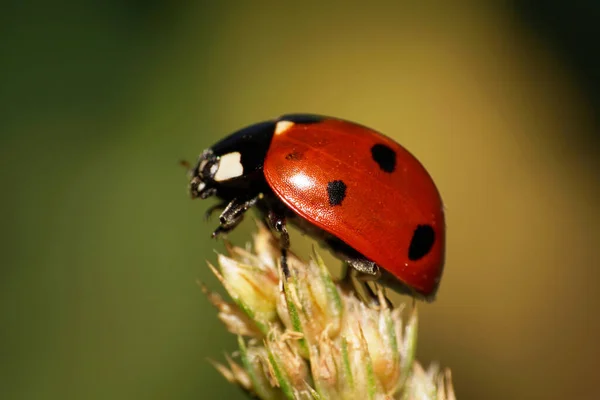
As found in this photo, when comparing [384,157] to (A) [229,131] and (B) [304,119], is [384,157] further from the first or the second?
(A) [229,131]

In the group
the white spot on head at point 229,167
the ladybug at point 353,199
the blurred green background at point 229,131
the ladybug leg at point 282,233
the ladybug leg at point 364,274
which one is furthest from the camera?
the blurred green background at point 229,131

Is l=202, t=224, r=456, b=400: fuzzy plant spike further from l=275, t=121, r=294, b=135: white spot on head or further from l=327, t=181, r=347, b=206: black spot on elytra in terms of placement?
l=275, t=121, r=294, b=135: white spot on head

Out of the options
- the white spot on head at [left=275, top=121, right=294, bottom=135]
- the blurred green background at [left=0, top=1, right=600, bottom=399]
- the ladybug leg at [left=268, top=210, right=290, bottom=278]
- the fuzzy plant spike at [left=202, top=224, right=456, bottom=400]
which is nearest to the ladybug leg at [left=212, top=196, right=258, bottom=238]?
the ladybug leg at [left=268, top=210, right=290, bottom=278]

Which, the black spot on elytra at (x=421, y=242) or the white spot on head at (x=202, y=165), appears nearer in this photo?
the black spot on elytra at (x=421, y=242)

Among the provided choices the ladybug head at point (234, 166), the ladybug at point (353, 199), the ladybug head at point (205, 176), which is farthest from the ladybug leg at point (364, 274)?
the ladybug head at point (205, 176)

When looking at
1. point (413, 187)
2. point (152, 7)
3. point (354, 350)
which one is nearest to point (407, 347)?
point (354, 350)

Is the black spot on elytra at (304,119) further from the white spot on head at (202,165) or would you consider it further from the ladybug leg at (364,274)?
the ladybug leg at (364,274)
